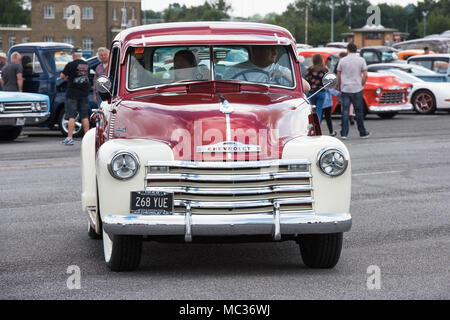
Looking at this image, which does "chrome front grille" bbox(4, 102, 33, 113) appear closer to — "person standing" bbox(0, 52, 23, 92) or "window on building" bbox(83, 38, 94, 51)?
"person standing" bbox(0, 52, 23, 92)

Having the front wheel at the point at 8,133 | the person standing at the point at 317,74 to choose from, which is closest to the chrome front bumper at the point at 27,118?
the front wheel at the point at 8,133

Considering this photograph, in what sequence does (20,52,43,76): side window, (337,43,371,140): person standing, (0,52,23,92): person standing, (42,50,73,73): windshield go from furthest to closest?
(20,52,43,76): side window, (42,50,73,73): windshield, (0,52,23,92): person standing, (337,43,371,140): person standing

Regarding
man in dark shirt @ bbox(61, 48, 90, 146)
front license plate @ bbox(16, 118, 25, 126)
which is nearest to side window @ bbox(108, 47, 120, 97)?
man in dark shirt @ bbox(61, 48, 90, 146)

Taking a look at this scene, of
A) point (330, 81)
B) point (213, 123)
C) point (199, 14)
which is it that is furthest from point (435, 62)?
point (199, 14)

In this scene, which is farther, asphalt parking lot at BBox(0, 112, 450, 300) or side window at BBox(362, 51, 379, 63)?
side window at BBox(362, 51, 379, 63)

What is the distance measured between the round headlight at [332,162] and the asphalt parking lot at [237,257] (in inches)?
29.8

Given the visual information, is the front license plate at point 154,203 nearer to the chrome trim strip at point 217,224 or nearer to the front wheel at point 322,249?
the chrome trim strip at point 217,224

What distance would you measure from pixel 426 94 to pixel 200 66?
20707 millimetres

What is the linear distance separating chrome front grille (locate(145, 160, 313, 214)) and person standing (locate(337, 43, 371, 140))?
12.7 metres

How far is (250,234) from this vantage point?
6.80 meters

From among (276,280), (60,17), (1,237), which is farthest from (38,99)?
(60,17)

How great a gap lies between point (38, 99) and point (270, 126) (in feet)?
44.6

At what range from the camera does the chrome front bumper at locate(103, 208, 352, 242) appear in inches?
265
